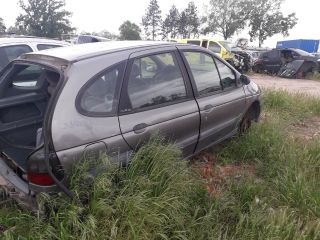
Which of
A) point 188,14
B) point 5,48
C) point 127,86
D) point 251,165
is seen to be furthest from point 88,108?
point 188,14

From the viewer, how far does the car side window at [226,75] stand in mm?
4027

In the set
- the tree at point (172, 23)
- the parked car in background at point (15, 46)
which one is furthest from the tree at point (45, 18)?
the parked car in background at point (15, 46)

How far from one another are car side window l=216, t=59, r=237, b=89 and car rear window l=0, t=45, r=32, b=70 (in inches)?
150

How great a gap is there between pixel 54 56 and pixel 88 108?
0.59 metres

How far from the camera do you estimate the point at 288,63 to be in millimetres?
17125

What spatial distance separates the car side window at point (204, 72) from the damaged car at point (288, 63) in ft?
45.5

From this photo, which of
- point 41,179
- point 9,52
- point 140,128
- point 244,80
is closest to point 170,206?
point 140,128

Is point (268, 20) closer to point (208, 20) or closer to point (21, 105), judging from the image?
point (208, 20)

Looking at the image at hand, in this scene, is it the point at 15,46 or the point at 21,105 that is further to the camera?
the point at 15,46

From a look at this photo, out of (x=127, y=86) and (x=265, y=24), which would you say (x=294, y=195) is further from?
(x=265, y=24)

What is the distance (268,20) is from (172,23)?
2042 cm

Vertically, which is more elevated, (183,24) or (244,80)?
(244,80)

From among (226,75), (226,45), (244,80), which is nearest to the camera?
(226,75)

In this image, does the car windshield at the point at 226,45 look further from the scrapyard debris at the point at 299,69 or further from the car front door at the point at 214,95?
the car front door at the point at 214,95
